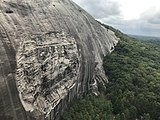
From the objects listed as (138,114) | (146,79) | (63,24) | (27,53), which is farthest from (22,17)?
(146,79)

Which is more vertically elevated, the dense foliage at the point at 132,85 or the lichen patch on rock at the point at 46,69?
the lichen patch on rock at the point at 46,69

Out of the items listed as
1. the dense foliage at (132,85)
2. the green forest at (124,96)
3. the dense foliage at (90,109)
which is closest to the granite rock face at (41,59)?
the dense foliage at (90,109)

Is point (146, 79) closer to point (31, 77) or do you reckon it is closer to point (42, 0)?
point (42, 0)

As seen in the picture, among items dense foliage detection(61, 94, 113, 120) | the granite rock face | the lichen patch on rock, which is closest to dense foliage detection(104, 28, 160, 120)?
dense foliage detection(61, 94, 113, 120)

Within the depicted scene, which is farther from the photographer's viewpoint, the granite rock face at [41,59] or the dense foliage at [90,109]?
the dense foliage at [90,109]

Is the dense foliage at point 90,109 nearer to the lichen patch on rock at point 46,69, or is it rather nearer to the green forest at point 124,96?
the green forest at point 124,96

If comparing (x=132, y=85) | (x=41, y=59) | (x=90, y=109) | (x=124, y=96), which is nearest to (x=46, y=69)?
A: (x=41, y=59)

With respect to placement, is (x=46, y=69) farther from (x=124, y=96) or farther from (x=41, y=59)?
(x=124, y=96)
